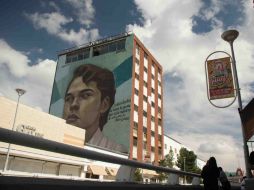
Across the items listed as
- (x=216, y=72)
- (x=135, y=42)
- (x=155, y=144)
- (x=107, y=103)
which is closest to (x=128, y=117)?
(x=107, y=103)

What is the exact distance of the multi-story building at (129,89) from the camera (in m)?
53.4

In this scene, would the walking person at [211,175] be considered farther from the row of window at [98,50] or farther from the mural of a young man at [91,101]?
the row of window at [98,50]

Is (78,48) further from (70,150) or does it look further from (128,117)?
(70,150)

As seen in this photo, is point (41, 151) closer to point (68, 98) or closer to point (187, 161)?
point (68, 98)

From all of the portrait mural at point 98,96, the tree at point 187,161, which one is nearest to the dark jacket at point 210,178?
the portrait mural at point 98,96

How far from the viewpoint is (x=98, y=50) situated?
63.5 metres

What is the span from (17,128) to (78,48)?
3774 centimetres

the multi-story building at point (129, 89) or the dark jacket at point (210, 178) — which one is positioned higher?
Answer: the multi-story building at point (129, 89)

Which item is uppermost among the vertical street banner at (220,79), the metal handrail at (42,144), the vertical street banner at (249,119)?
the vertical street banner at (220,79)

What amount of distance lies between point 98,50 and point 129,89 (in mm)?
14229

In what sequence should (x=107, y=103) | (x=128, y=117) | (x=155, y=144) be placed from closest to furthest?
1. (x=128, y=117)
2. (x=107, y=103)
3. (x=155, y=144)

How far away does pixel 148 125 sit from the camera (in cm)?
5962

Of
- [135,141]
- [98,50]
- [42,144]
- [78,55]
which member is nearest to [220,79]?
[42,144]

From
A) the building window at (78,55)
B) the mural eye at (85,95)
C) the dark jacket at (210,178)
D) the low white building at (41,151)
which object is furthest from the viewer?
the building window at (78,55)
